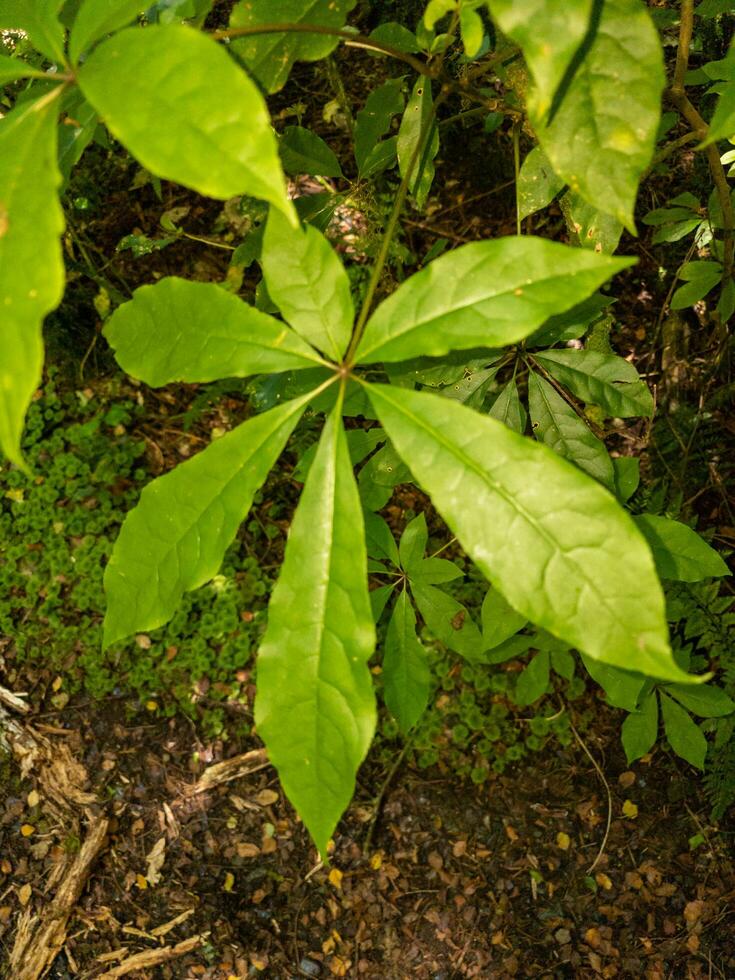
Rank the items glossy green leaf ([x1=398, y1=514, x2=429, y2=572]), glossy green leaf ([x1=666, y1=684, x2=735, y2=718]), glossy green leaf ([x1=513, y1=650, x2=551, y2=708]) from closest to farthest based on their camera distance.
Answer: glossy green leaf ([x1=398, y1=514, x2=429, y2=572]) → glossy green leaf ([x1=666, y1=684, x2=735, y2=718]) → glossy green leaf ([x1=513, y1=650, x2=551, y2=708])

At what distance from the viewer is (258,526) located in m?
2.98

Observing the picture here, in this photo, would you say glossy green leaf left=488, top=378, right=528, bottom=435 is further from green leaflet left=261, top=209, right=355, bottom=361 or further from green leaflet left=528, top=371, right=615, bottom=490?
green leaflet left=261, top=209, right=355, bottom=361

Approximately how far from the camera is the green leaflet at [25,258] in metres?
0.67

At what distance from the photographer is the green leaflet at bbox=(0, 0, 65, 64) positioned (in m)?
0.94

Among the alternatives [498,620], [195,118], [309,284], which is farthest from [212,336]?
[498,620]

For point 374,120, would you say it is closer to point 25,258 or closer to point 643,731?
point 25,258

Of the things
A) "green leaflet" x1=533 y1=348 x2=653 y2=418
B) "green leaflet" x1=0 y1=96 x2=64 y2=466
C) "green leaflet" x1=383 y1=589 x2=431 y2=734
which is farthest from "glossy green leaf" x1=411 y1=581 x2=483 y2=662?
"green leaflet" x1=0 y1=96 x2=64 y2=466

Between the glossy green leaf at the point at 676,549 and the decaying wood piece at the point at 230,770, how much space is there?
1779mm

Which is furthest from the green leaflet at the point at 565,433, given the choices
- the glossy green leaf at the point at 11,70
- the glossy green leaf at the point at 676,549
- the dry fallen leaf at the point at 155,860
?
the dry fallen leaf at the point at 155,860

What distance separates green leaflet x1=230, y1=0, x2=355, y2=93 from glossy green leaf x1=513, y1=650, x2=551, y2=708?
1.71 meters

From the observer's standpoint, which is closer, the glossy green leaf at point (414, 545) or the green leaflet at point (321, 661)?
the green leaflet at point (321, 661)

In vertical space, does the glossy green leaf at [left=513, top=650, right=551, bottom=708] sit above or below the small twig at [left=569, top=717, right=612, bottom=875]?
above

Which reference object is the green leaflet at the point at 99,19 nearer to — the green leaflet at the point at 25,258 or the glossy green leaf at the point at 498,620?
the green leaflet at the point at 25,258

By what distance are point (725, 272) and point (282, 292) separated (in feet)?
5.04
